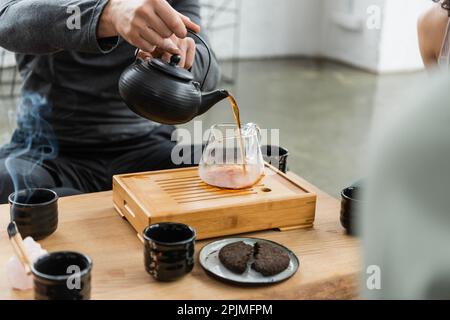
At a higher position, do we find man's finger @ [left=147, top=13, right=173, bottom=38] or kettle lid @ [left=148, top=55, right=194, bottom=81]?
man's finger @ [left=147, top=13, right=173, bottom=38]

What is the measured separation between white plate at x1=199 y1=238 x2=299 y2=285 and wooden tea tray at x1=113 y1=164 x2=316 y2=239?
70 mm

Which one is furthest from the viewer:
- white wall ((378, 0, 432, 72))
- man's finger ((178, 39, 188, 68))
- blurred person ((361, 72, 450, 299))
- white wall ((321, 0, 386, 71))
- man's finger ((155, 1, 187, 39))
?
white wall ((321, 0, 386, 71))

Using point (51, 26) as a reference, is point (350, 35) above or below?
below

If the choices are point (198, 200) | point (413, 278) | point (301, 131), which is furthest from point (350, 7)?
point (413, 278)

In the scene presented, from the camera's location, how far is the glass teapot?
5.21ft

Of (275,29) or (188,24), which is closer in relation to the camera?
(188,24)

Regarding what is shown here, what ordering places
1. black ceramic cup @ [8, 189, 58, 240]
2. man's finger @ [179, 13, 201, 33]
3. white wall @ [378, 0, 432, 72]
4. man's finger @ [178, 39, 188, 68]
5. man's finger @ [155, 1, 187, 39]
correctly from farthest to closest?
1. white wall @ [378, 0, 432, 72]
2. man's finger @ [178, 39, 188, 68]
3. man's finger @ [179, 13, 201, 33]
4. man's finger @ [155, 1, 187, 39]
5. black ceramic cup @ [8, 189, 58, 240]

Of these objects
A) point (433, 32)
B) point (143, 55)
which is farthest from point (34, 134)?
point (433, 32)

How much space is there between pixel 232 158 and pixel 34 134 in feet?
2.89

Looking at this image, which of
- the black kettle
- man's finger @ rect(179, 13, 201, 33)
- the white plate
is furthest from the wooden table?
man's finger @ rect(179, 13, 201, 33)

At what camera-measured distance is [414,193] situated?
643mm

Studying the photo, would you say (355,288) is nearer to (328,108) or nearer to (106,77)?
(106,77)

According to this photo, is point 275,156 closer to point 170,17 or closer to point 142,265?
point 170,17

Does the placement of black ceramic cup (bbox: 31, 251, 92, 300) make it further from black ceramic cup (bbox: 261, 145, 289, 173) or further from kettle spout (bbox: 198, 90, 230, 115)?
black ceramic cup (bbox: 261, 145, 289, 173)
